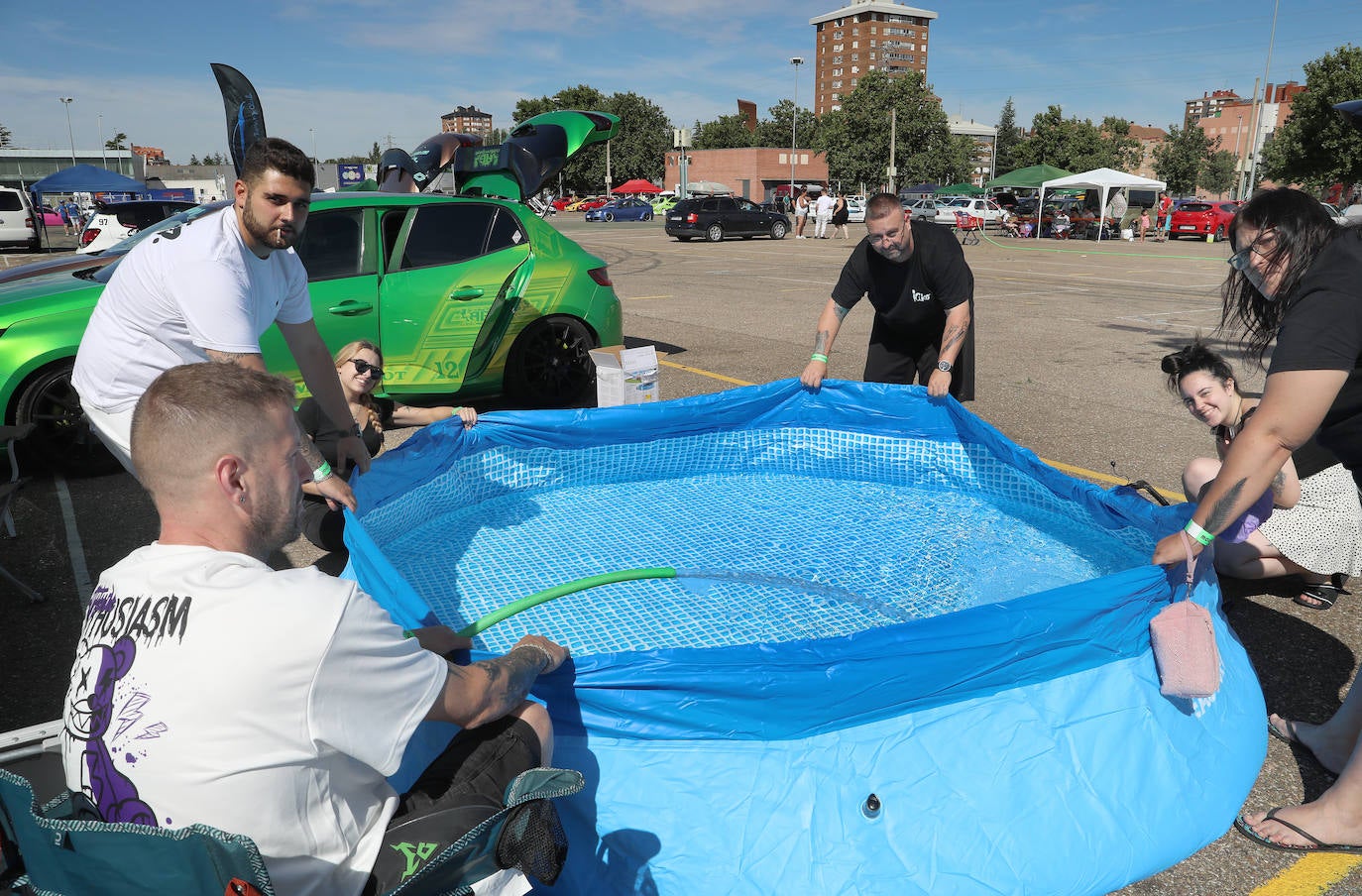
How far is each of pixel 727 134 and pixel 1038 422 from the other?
96423 millimetres

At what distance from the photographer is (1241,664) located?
2818 mm

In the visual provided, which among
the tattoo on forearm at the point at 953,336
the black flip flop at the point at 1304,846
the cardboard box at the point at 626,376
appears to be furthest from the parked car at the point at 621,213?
the black flip flop at the point at 1304,846

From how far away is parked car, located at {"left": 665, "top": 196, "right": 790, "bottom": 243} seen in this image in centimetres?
2919

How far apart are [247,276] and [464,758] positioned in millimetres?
1874

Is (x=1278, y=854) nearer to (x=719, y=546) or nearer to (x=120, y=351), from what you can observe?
(x=719, y=546)

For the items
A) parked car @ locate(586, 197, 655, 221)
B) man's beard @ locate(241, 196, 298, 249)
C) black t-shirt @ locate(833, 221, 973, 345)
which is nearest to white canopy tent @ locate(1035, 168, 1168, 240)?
parked car @ locate(586, 197, 655, 221)

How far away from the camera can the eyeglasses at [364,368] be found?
4215mm

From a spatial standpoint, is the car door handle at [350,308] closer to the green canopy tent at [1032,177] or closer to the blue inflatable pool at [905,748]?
the blue inflatable pool at [905,748]

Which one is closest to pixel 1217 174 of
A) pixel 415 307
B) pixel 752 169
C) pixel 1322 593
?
pixel 752 169

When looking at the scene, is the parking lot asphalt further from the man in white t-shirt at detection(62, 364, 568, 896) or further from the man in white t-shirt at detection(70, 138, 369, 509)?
the man in white t-shirt at detection(70, 138, 369, 509)

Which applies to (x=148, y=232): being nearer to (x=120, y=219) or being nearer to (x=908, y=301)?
(x=908, y=301)

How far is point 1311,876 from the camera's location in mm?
2357

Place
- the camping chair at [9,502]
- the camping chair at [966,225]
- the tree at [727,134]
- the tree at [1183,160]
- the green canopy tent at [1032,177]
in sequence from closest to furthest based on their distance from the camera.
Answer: the camping chair at [9,502] < the camping chair at [966,225] < the green canopy tent at [1032,177] < the tree at [1183,160] < the tree at [727,134]

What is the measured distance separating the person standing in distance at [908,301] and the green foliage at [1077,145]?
214 ft
